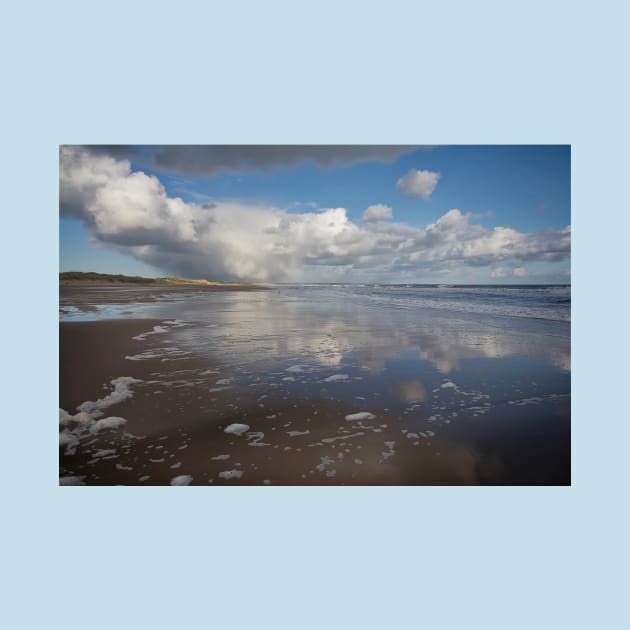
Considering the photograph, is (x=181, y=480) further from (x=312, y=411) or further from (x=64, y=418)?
(x=64, y=418)

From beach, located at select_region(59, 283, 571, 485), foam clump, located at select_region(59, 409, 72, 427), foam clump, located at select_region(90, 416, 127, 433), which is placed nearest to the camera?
beach, located at select_region(59, 283, 571, 485)

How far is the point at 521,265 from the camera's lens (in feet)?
19.2

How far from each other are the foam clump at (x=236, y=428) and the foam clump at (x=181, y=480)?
63 centimetres

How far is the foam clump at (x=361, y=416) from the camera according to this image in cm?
373

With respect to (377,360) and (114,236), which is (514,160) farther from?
(114,236)

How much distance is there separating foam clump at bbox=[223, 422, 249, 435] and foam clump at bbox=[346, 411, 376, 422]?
111cm

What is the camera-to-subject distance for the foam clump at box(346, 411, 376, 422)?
373 cm

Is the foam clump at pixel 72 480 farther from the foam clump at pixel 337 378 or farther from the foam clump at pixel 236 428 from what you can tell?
the foam clump at pixel 337 378

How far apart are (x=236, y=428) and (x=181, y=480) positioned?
74cm

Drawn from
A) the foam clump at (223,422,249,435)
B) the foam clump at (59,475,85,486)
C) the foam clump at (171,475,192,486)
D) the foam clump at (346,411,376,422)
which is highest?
the foam clump at (346,411,376,422)

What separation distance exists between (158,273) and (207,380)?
2956 millimetres

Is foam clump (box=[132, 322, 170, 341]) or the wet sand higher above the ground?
foam clump (box=[132, 322, 170, 341])

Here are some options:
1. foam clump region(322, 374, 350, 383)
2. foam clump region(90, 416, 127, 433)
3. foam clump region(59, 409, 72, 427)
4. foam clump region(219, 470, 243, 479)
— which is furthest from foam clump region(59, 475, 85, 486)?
foam clump region(322, 374, 350, 383)

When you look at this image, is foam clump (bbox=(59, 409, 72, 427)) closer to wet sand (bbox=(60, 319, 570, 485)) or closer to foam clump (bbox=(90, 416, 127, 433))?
wet sand (bbox=(60, 319, 570, 485))
